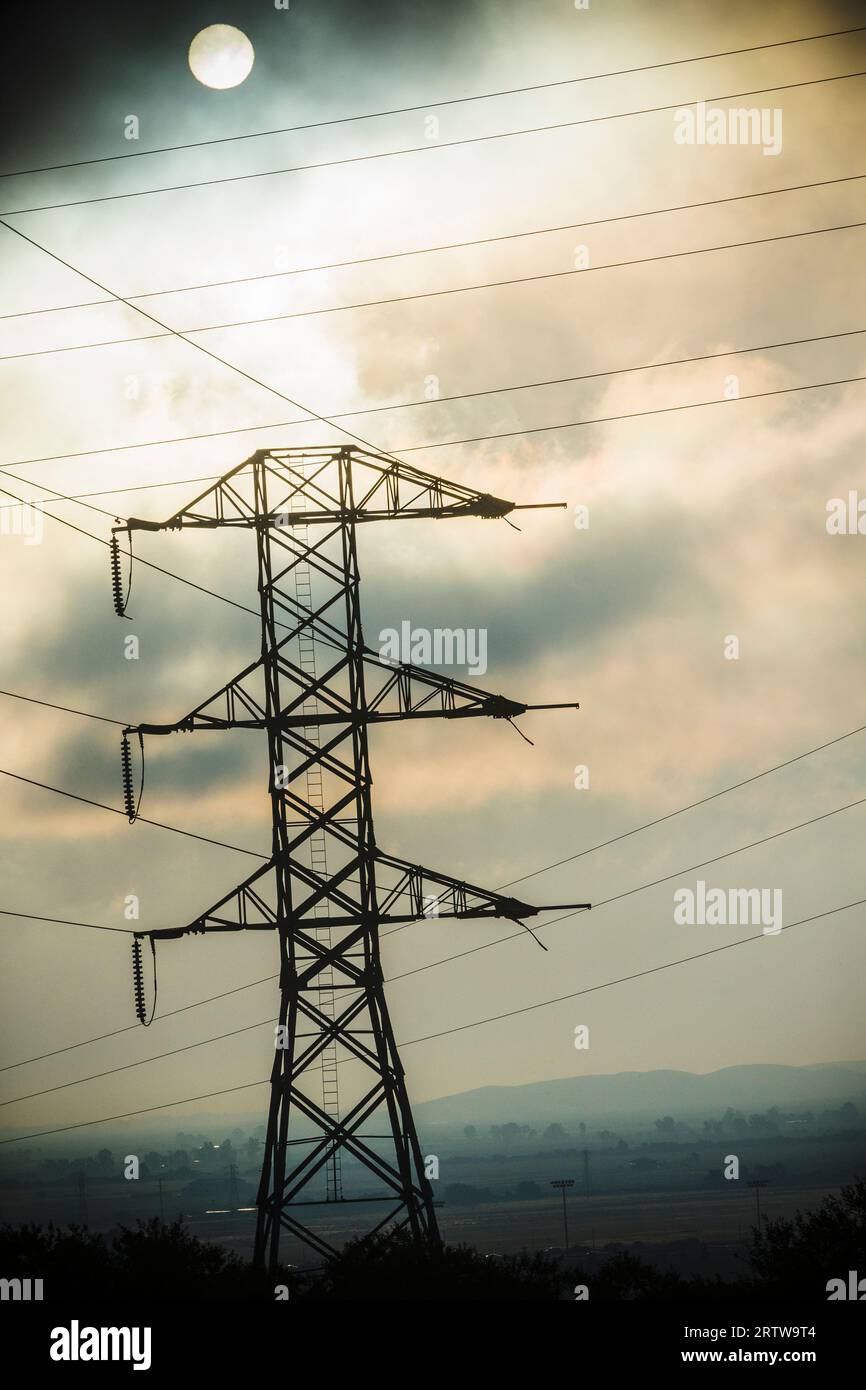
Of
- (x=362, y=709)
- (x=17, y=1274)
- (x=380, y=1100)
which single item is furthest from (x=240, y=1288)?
(x=362, y=709)

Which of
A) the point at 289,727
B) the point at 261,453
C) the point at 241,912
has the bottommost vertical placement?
the point at 241,912

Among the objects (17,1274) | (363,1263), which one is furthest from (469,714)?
(17,1274)

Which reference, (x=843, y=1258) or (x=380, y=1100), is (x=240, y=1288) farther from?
(x=843, y=1258)
